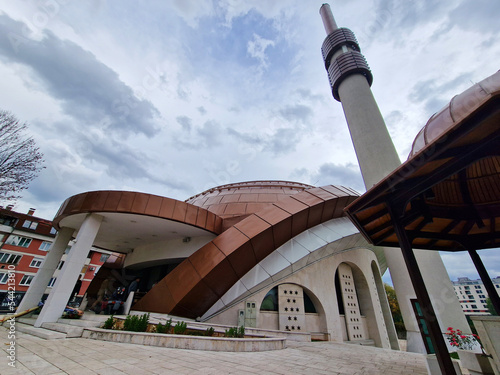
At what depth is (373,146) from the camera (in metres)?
15.5

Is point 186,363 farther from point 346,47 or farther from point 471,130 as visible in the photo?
point 346,47

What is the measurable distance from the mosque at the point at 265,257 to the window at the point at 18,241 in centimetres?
2145

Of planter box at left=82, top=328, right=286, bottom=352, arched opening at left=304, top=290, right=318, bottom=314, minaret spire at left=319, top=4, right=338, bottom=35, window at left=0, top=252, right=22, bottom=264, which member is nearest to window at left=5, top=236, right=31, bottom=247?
window at left=0, top=252, right=22, bottom=264

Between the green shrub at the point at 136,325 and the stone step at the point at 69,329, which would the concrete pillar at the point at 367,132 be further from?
the stone step at the point at 69,329

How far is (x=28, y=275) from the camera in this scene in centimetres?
2853

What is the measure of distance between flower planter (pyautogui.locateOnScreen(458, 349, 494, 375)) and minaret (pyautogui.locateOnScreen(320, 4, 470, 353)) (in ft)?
25.4

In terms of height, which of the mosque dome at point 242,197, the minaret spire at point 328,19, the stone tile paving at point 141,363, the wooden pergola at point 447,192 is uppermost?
the minaret spire at point 328,19

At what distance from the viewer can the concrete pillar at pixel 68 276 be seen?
9.02 m

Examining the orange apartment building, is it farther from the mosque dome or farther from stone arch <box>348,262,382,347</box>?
stone arch <box>348,262,382,347</box>

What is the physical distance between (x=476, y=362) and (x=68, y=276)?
543 inches

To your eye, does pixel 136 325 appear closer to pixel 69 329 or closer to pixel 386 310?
pixel 69 329

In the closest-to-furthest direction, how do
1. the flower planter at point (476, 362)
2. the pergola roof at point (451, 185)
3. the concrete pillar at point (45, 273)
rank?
the pergola roof at point (451, 185) → the flower planter at point (476, 362) → the concrete pillar at point (45, 273)

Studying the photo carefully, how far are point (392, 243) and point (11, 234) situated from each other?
42.1 m

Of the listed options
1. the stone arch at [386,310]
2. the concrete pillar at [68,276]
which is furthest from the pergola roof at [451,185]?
the stone arch at [386,310]
